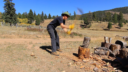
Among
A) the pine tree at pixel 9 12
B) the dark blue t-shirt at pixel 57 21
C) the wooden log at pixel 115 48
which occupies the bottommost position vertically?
the wooden log at pixel 115 48

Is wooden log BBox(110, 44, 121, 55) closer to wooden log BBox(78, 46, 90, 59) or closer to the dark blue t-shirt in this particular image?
wooden log BBox(78, 46, 90, 59)

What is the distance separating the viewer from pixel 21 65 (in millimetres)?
3096

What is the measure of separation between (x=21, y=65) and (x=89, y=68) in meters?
2.25

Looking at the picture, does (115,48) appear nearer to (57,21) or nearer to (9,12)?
(57,21)

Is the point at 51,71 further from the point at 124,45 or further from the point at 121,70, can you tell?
the point at 124,45

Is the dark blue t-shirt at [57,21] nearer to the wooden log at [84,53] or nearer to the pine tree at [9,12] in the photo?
the wooden log at [84,53]

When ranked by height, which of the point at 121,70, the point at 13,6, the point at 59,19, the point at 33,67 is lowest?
the point at 121,70

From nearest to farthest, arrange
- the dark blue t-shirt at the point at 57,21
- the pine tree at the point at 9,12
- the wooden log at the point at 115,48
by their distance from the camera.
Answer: the dark blue t-shirt at the point at 57,21 → the wooden log at the point at 115,48 → the pine tree at the point at 9,12

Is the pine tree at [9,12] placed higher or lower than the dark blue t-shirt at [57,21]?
higher

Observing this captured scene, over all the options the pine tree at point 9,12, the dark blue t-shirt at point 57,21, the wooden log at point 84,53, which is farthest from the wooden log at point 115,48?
the pine tree at point 9,12

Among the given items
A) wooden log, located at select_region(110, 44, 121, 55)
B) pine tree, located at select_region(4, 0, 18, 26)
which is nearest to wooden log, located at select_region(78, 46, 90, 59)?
wooden log, located at select_region(110, 44, 121, 55)

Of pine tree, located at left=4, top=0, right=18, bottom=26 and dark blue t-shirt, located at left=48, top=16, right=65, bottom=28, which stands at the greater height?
pine tree, located at left=4, top=0, right=18, bottom=26

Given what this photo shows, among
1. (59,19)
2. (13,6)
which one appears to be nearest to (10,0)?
(13,6)

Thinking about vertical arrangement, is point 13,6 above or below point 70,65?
above
